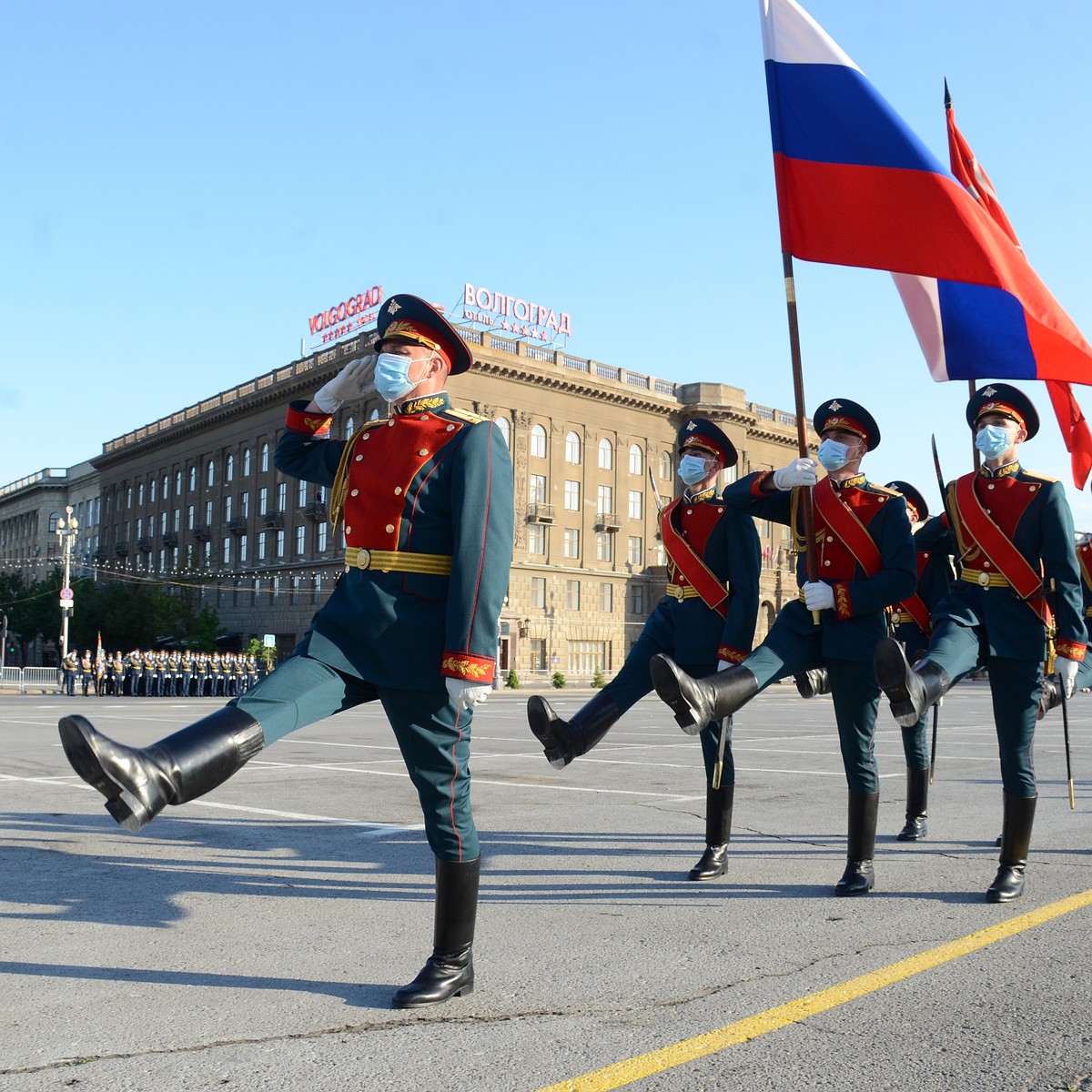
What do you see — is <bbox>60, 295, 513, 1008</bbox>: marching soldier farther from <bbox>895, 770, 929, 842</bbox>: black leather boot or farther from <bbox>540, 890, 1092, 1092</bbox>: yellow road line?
<bbox>895, 770, 929, 842</bbox>: black leather boot

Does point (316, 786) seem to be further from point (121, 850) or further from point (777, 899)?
point (777, 899)

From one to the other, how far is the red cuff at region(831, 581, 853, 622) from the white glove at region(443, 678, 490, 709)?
2470mm

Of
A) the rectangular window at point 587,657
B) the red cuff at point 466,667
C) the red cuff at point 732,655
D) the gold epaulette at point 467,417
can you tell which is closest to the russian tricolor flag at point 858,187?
the red cuff at point 732,655

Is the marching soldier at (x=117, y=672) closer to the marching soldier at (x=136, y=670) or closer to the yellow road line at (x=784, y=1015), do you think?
the marching soldier at (x=136, y=670)

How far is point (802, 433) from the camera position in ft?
19.4

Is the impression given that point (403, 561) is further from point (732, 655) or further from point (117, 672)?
point (117, 672)

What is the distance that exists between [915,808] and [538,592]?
54768 millimetres

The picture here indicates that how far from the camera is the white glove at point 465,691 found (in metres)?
3.98

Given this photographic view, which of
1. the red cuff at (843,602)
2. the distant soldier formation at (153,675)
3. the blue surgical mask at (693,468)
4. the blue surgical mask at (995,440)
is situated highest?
the blue surgical mask at (995,440)

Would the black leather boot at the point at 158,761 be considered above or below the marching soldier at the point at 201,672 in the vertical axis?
above

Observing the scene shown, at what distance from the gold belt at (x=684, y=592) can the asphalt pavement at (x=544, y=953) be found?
1.43 meters

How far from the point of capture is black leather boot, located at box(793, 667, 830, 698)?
623cm

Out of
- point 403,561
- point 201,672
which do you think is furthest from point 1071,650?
point 201,672

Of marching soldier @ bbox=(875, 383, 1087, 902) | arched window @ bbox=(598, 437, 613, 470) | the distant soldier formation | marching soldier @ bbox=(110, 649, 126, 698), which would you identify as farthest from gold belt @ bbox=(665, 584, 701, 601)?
arched window @ bbox=(598, 437, 613, 470)
